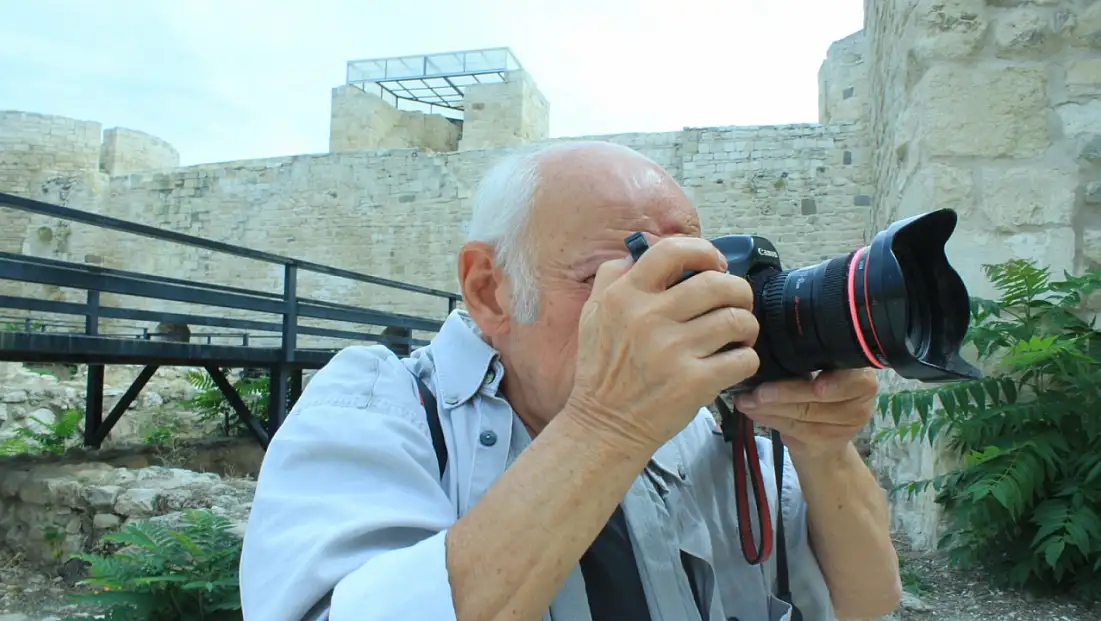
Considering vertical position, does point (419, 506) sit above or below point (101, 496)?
above

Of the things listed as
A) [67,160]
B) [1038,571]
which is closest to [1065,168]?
[1038,571]

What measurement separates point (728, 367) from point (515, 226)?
14.4 inches

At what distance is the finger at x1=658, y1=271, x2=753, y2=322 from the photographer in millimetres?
676

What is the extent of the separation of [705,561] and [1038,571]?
1.58 m

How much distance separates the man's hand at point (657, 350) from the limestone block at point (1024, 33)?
8.72 ft

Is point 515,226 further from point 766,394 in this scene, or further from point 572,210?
point 766,394

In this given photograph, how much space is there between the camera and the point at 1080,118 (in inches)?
99.5

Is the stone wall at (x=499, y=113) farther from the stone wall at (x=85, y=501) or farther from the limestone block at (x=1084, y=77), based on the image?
the limestone block at (x=1084, y=77)

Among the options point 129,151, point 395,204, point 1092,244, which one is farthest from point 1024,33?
point 129,151

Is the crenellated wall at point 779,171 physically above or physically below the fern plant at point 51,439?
above

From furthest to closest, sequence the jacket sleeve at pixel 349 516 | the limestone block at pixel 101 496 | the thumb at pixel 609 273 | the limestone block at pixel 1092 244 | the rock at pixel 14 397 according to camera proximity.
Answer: the rock at pixel 14 397 < the limestone block at pixel 101 496 < the limestone block at pixel 1092 244 < the thumb at pixel 609 273 < the jacket sleeve at pixel 349 516

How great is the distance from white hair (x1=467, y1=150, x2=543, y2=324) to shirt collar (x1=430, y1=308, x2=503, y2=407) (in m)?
0.07

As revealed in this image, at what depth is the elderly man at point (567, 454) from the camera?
638 millimetres

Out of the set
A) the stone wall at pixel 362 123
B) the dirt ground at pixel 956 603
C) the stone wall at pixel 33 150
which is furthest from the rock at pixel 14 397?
the stone wall at pixel 33 150
